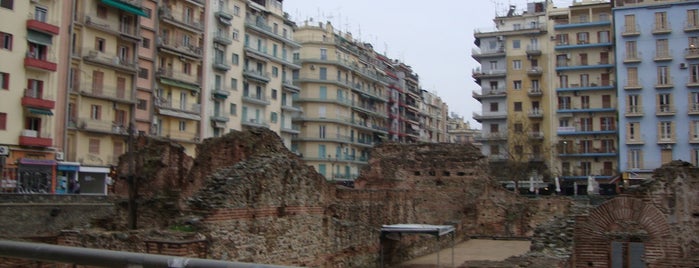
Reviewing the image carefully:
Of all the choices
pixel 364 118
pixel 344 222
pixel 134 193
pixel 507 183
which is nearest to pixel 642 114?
pixel 507 183

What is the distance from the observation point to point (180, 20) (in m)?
44.3

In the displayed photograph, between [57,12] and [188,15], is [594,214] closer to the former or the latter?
[57,12]

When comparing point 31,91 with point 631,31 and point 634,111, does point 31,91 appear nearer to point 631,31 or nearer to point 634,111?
point 634,111

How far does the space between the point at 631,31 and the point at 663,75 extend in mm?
3842

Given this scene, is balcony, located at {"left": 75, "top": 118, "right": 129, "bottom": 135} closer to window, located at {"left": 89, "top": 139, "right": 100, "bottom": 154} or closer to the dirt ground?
window, located at {"left": 89, "top": 139, "right": 100, "bottom": 154}

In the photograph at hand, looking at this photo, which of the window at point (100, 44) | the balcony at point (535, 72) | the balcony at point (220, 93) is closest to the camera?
the window at point (100, 44)

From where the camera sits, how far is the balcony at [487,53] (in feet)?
193

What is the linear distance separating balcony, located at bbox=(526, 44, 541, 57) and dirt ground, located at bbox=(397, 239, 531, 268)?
104ft

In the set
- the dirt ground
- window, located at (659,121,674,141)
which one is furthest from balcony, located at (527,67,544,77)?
the dirt ground

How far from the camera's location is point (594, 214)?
564 inches

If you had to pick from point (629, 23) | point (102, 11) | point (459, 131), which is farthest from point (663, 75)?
point (459, 131)

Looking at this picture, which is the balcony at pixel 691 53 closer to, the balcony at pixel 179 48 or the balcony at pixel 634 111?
the balcony at pixel 634 111

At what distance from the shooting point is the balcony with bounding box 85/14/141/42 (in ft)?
121

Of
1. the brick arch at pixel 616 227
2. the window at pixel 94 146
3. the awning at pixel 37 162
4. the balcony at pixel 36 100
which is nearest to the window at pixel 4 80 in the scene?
the balcony at pixel 36 100
